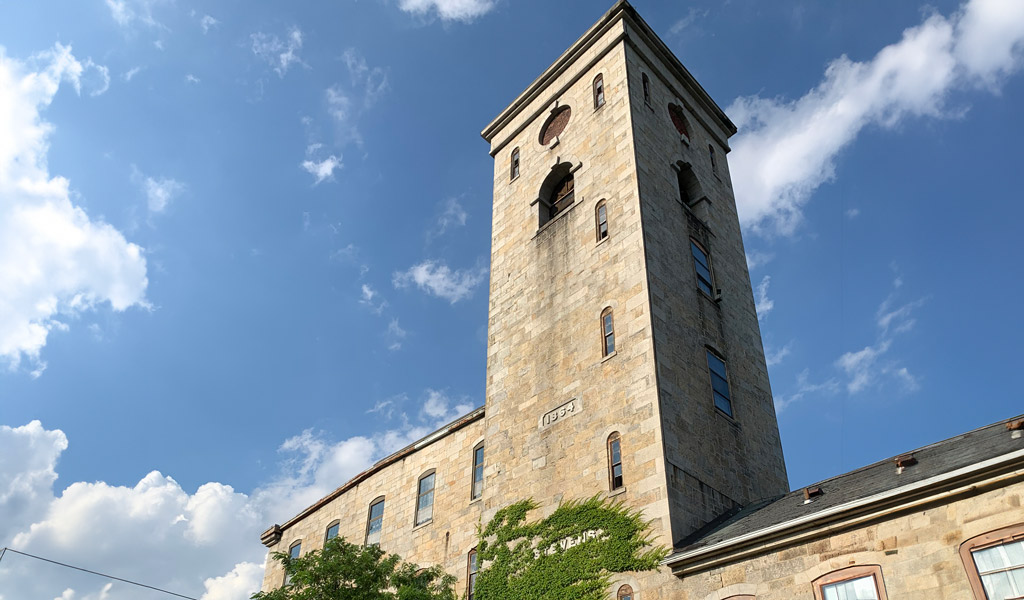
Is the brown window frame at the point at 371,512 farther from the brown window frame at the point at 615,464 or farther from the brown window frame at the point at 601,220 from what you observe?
the brown window frame at the point at 601,220

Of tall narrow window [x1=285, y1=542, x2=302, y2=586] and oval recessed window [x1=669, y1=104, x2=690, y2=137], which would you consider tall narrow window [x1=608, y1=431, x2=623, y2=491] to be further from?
tall narrow window [x1=285, y1=542, x2=302, y2=586]

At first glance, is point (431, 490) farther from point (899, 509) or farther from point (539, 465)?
point (899, 509)

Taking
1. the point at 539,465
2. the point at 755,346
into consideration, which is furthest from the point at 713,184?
the point at 539,465

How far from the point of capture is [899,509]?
14.5m

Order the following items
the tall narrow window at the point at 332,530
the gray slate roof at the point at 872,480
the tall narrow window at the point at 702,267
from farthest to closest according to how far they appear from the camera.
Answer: the tall narrow window at the point at 332,530
the tall narrow window at the point at 702,267
the gray slate roof at the point at 872,480

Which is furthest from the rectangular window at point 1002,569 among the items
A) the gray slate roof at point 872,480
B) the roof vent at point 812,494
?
the roof vent at point 812,494

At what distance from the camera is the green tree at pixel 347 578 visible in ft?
62.7

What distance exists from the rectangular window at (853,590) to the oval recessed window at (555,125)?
784 inches

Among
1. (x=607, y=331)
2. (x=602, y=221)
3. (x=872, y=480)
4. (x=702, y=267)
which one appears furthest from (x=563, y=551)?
(x=702, y=267)

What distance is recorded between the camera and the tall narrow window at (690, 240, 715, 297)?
2597cm

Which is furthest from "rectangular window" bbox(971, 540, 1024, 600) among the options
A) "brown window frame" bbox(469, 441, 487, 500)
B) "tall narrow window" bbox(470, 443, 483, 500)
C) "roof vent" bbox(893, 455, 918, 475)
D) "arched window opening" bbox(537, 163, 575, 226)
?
"arched window opening" bbox(537, 163, 575, 226)

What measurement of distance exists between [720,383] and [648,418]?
4439 mm

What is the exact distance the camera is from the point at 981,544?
1337cm

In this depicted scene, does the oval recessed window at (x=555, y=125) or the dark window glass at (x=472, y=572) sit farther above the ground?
the oval recessed window at (x=555, y=125)
